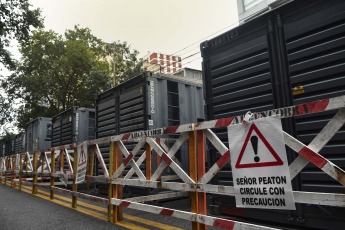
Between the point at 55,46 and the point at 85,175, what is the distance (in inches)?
892

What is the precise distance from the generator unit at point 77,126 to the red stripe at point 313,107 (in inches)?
375

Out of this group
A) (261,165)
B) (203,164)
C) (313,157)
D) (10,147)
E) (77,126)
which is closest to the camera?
(313,157)

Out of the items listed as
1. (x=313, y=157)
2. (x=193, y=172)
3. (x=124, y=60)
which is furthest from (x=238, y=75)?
(x=124, y=60)

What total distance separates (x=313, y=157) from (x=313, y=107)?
39 cm

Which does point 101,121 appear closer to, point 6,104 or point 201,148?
point 201,148

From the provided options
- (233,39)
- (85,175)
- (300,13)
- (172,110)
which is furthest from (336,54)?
(85,175)

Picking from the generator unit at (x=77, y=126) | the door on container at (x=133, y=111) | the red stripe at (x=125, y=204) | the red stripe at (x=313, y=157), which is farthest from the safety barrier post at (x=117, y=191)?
the generator unit at (x=77, y=126)

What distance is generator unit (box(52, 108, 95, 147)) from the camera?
10172 millimetres

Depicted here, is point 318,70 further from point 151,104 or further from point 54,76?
point 54,76

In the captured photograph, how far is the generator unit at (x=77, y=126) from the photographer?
400 inches

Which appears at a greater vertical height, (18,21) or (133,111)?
(18,21)

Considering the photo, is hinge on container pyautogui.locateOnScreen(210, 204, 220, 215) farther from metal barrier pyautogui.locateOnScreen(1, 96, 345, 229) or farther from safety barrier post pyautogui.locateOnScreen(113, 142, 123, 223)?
safety barrier post pyautogui.locateOnScreen(113, 142, 123, 223)

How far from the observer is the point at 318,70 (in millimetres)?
3254

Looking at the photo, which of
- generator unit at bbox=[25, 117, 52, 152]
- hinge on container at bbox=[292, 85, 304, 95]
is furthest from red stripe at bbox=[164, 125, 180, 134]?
generator unit at bbox=[25, 117, 52, 152]
